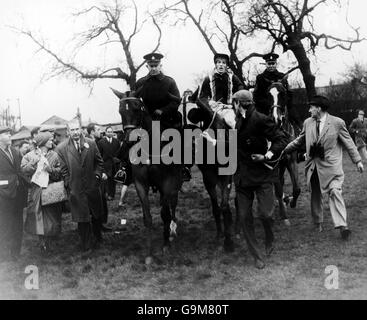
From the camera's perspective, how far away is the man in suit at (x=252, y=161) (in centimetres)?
614

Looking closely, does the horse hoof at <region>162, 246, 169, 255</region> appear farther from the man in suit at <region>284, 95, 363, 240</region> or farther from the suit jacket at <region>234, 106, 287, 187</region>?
the man in suit at <region>284, 95, 363, 240</region>

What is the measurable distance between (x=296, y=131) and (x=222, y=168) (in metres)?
2.50

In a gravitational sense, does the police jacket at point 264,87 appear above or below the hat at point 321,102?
above

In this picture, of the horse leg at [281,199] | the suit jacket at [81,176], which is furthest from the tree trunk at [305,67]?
the suit jacket at [81,176]

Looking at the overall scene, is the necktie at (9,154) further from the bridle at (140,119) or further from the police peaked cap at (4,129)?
the bridle at (140,119)

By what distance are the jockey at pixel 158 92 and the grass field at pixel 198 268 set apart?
204 centimetres

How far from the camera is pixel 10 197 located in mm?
7172

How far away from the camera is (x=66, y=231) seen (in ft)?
30.0

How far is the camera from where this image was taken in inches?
283

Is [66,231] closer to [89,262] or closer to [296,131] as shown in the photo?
[89,262]

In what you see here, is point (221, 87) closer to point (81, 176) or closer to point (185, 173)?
point (185, 173)
